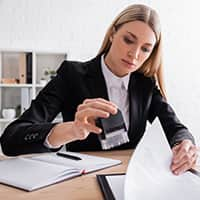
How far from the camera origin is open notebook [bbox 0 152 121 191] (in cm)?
74

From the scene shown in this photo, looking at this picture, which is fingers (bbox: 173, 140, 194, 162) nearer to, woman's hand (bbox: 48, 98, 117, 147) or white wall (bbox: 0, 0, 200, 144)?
woman's hand (bbox: 48, 98, 117, 147)

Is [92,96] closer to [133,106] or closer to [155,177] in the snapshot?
[133,106]

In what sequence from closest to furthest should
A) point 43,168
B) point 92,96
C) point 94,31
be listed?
point 43,168 → point 92,96 → point 94,31

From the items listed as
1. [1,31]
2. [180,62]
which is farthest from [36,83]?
[180,62]

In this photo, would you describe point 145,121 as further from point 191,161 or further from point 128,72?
point 191,161

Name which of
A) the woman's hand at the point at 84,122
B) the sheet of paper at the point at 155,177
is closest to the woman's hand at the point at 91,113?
the woman's hand at the point at 84,122

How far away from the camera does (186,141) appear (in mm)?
983

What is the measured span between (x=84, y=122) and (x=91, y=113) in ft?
0.15

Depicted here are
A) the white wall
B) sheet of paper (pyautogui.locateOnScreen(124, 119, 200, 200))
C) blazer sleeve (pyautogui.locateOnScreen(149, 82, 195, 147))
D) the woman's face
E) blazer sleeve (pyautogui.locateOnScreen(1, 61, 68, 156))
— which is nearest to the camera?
sheet of paper (pyautogui.locateOnScreen(124, 119, 200, 200))

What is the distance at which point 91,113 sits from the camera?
0.75 meters

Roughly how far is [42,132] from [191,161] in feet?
1.34

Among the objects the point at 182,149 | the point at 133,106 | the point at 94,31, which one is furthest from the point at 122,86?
the point at 94,31

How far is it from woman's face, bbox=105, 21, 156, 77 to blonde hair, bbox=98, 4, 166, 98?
2 cm

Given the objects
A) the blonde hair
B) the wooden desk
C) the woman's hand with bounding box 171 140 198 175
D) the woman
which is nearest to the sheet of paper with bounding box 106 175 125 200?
the wooden desk
